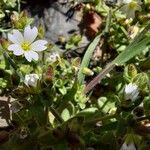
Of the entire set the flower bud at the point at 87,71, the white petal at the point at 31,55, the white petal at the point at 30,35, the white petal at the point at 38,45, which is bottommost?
the flower bud at the point at 87,71

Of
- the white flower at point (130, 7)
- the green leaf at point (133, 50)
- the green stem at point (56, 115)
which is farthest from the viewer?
the white flower at point (130, 7)

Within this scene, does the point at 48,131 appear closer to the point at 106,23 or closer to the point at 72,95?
the point at 72,95

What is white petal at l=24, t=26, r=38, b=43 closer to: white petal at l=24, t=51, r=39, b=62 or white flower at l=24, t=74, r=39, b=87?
white petal at l=24, t=51, r=39, b=62

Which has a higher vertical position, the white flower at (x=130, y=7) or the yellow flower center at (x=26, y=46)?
the white flower at (x=130, y=7)

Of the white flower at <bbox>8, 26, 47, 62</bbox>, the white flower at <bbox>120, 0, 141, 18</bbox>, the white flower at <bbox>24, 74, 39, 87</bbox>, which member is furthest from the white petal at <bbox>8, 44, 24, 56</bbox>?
the white flower at <bbox>120, 0, 141, 18</bbox>

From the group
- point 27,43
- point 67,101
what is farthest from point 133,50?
point 27,43

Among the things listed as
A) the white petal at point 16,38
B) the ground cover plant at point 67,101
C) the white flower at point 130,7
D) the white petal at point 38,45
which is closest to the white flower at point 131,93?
the ground cover plant at point 67,101

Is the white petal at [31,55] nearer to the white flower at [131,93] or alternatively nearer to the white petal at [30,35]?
the white petal at [30,35]
